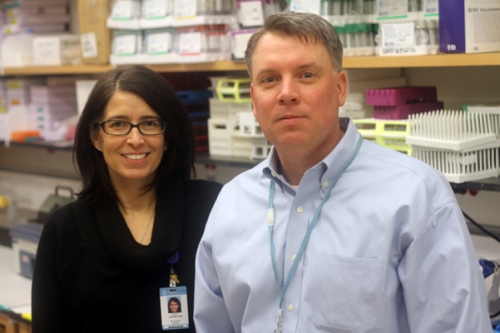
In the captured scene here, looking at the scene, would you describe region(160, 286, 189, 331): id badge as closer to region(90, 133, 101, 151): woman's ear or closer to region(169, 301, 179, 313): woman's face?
region(169, 301, 179, 313): woman's face

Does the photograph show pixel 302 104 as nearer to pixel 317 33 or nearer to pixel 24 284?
pixel 317 33

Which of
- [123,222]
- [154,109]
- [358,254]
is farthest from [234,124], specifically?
[358,254]

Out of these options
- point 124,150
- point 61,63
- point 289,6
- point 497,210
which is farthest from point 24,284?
point 497,210

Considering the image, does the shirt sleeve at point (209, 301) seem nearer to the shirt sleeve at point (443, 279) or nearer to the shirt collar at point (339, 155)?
the shirt collar at point (339, 155)

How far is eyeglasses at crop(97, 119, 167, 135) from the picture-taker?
1.89m

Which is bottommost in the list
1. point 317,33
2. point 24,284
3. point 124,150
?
point 24,284

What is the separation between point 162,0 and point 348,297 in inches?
66.2

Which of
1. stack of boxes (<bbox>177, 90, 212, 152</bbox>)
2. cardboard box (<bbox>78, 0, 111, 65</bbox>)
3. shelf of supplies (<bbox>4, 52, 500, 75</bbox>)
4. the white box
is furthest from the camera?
the white box

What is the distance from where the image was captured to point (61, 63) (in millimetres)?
3189

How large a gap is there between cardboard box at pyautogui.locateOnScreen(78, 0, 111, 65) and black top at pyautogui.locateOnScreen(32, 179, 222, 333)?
1114 mm

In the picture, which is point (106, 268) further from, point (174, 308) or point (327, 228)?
point (327, 228)

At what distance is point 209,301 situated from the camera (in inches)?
60.7

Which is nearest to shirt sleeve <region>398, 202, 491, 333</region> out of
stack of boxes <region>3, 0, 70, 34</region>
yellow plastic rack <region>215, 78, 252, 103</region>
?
yellow plastic rack <region>215, 78, 252, 103</region>

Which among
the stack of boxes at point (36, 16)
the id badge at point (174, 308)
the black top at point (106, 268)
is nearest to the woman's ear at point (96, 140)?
the black top at point (106, 268)
